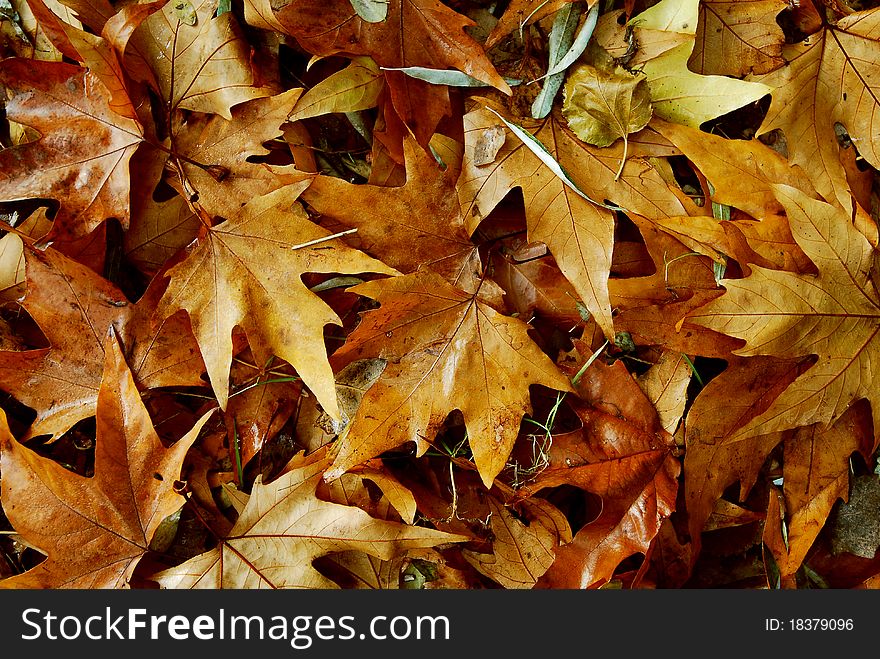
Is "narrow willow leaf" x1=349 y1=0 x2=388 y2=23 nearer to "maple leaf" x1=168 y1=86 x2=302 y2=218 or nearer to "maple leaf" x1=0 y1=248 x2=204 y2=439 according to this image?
"maple leaf" x1=168 y1=86 x2=302 y2=218

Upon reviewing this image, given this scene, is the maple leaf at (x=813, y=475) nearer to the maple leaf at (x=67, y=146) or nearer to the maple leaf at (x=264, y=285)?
the maple leaf at (x=264, y=285)

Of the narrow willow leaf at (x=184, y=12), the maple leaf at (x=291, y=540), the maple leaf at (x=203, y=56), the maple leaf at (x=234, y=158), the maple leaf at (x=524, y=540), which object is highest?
the narrow willow leaf at (x=184, y=12)

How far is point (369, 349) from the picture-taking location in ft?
3.67

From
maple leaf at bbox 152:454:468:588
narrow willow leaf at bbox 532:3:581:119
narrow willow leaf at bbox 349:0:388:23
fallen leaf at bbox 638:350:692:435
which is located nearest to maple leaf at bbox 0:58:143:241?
narrow willow leaf at bbox 349:0:388:23

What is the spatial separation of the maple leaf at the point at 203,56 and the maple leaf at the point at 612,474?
0.75 m

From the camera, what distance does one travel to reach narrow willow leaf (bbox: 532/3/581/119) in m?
1.16

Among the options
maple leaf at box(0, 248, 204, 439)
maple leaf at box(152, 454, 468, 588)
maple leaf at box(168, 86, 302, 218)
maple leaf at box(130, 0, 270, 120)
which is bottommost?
maple leaf at box(152, 454, 468, 588)

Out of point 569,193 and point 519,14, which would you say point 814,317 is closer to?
point 569,193

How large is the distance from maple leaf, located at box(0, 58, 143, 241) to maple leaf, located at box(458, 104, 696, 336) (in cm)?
58

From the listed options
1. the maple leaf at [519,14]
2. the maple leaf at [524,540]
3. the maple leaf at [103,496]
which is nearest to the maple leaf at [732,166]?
the maple leaf at [519,14]

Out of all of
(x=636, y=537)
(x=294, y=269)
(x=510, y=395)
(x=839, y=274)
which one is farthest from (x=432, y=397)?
(x=839, y=274)

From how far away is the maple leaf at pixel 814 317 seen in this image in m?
1.05
